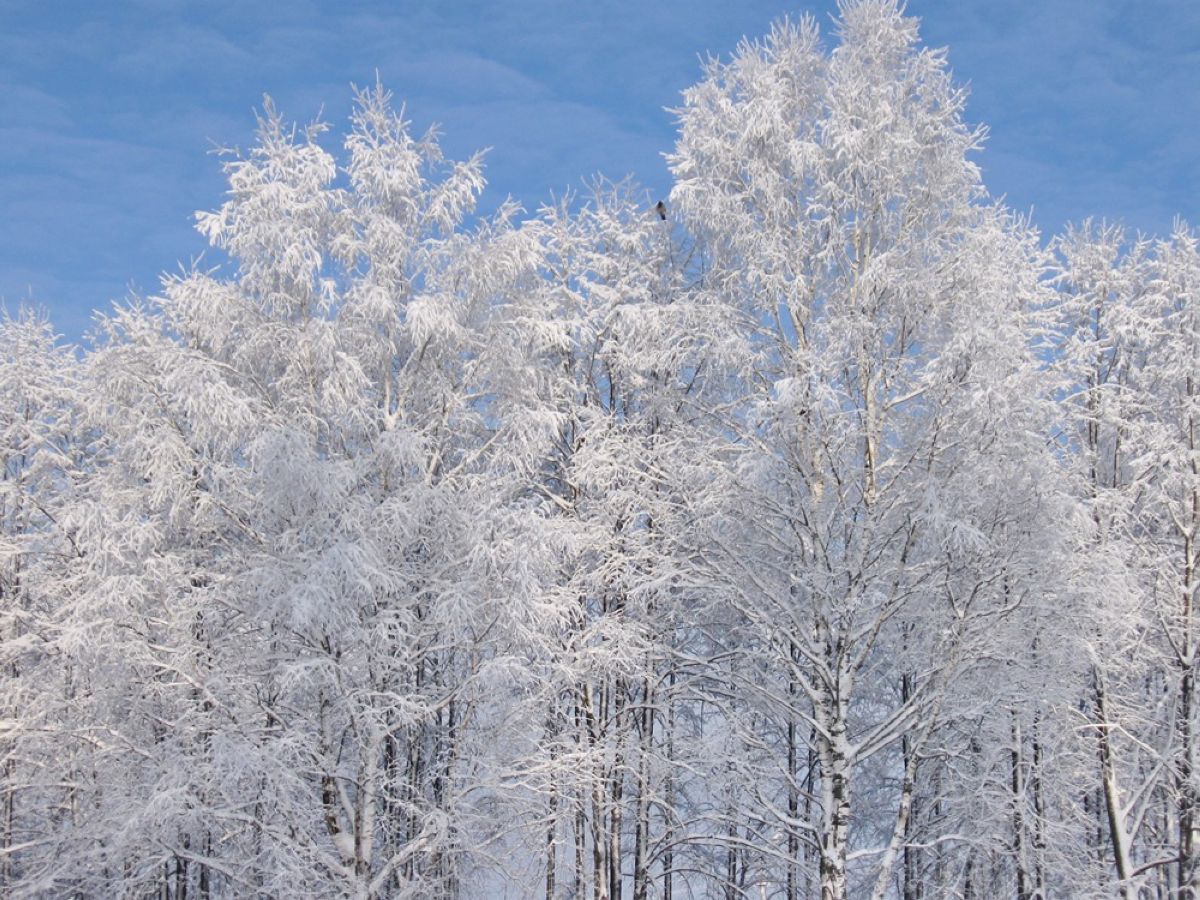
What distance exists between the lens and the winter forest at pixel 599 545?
502 inches

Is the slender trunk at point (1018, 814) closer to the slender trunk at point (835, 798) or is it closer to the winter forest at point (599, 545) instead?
the winter forest at point (599, 545)

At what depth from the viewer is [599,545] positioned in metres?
15.2

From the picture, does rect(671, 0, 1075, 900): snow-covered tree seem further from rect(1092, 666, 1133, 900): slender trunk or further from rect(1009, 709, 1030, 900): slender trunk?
rect(1092, 666, 1133, 900): slender trunk

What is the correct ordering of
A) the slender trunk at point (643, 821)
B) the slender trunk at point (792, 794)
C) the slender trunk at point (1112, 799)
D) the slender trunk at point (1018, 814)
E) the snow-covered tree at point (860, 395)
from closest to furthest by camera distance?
the snow-covered tree at point (860, 395)
the slender trunk at point (1018, 814)
the slender trunk at point (792, 794)
the slender trunk at point (643, 821)
the slender trunk at point (1112, 799)

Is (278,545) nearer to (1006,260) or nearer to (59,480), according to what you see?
(59,480)

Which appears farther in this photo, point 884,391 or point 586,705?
point 586,705

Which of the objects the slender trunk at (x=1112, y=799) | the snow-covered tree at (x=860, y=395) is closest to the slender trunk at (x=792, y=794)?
the snow-covered tree at (x=860, y=395)

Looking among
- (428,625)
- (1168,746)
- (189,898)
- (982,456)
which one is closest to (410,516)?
(428,625)

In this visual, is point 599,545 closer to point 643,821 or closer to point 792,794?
point 643,821

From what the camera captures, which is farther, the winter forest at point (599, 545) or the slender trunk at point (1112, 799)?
the slender trunk at point (1112, 799)

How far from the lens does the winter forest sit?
12.8 metres

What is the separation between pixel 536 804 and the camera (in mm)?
14719

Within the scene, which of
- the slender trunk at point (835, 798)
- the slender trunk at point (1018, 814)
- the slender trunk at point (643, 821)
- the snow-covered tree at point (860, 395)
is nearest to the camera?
the slender trunk at point (835, 798)

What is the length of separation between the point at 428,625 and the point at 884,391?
6.24 metres
